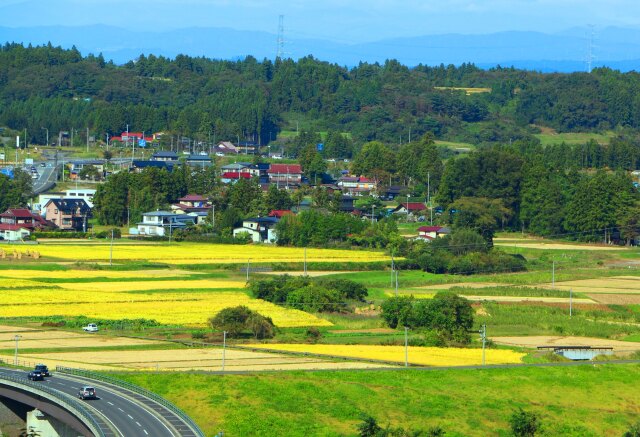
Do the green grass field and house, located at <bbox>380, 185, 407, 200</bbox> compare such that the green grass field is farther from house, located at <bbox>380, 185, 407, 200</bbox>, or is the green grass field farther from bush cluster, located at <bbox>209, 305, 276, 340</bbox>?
house, located at <bbox>380, 185, 407, 200</bbox>

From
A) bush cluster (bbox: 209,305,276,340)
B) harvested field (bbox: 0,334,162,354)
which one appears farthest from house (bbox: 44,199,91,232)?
harvested field (bbox: 0,334,162,354)

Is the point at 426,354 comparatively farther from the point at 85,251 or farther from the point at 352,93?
the point at 352,93

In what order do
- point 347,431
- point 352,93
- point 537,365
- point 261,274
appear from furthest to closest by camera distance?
point 352,93 < point 261,274 < point 537,365 < point 347,431

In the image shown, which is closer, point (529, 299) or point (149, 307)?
point (149, 307)

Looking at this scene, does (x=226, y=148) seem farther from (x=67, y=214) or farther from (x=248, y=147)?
(x=67, y=214)

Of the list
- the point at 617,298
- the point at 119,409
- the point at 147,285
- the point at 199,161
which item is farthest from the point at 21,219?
the point at 119,409

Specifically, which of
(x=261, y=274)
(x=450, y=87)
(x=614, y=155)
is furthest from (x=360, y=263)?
(x=450, y=87)
